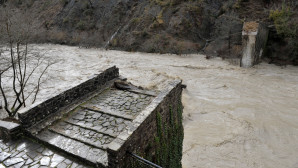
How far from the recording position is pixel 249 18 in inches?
747

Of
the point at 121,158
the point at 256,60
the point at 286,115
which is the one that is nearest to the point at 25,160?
the point at 121,158

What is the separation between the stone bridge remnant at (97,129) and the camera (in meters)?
4.15

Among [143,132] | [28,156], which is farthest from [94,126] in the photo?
[28,156]

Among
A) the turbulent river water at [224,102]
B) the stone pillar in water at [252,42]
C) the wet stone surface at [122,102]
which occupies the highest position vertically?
the stone pillar in water at [252,42]

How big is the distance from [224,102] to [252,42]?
5.70 metres

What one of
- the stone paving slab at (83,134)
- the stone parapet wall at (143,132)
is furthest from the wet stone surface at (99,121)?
the stone parapet wall at (143,132)

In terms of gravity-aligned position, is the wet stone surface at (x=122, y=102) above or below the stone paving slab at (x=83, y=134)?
above

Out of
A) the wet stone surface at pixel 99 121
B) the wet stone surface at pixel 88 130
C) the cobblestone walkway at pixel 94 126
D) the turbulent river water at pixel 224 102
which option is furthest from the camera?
the turbulent river water at pixel 224 102

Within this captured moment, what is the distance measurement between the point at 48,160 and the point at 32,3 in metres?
37.6

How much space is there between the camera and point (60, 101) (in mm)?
5715

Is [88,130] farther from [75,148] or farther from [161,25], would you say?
[161,25]

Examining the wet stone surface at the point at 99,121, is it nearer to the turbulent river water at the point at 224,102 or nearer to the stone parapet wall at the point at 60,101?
the stone parapet wall at the point at 60,101

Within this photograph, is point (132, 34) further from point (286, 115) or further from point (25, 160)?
point (25, 160)

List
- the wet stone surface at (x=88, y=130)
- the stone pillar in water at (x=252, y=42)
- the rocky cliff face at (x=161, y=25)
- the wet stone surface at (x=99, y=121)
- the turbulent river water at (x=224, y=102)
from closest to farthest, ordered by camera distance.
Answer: the wet stone surface at (x=88, y=130) → the wet stone surface at (x=99, y=121) → the turbulent river water at (x=224, y=102) → the stone pillar in water at (x=252, y=42) → the rocky cliff face at (x=161, y=25)
